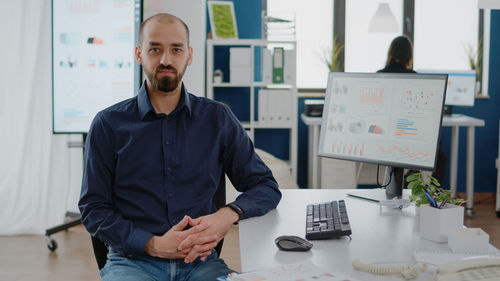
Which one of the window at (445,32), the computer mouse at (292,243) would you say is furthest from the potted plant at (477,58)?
the computer mouse at (292,243)

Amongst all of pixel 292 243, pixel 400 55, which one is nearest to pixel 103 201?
pixel 292 243

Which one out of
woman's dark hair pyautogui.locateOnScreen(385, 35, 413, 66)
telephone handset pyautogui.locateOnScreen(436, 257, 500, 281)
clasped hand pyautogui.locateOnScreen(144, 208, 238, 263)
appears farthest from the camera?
woman's dark hair pyautogui.locateOnScreen(385, 35, 413, 66)

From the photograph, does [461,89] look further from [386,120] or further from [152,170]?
[152,170]

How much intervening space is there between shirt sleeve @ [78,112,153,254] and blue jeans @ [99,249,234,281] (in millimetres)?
39

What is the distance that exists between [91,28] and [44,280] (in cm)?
159

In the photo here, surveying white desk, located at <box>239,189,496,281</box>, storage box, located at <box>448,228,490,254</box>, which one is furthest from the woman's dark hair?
storage box, located at <box>448,228,490,254</box>

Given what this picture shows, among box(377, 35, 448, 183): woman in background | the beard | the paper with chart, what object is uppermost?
box(377, 35, 448, 183): woman in background

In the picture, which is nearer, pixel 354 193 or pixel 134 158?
pixel 134 158

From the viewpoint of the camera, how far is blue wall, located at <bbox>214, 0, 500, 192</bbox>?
5.41 meters

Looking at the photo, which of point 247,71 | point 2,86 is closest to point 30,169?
point 2,86

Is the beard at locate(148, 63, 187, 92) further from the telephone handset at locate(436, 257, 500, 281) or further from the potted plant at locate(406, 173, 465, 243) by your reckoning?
the telephone handset at locate(436, 257, 500, 281)

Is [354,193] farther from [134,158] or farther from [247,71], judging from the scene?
[247,71]

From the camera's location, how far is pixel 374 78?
2094 millimetres

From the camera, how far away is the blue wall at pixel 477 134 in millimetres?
5406
